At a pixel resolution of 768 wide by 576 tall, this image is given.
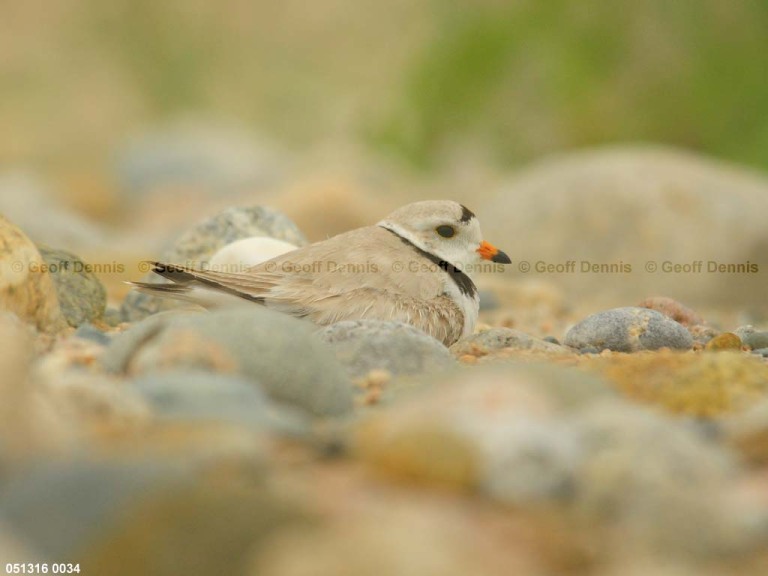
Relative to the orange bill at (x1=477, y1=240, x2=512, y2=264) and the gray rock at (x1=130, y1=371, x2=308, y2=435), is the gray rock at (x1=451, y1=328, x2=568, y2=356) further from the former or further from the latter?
the gray rock at (x1=130, y1=371, x2=308, y2=435)

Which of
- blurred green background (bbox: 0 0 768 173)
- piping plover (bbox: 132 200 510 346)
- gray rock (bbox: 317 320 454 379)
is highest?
blurred green background (bbox: 0 0 768 173)

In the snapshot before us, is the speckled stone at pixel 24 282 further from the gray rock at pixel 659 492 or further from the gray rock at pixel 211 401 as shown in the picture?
the gray rock at pixel 659 492

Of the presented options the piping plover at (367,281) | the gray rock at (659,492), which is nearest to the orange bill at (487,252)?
the piping plover at (367,281)

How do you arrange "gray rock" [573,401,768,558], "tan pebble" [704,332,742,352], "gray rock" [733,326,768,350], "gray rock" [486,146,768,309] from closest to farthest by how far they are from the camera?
"gray rock" [573,401,768,558] < "tan pebble" [704,332,742,352] < "gray rock" [733,326,768,350] < "gray rock" [486,146,768,309]

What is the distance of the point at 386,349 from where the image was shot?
422 cm

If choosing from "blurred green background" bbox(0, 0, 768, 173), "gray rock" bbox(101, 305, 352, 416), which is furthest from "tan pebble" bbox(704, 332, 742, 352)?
"blurred green background" bbox(0, 0, 768, 173)

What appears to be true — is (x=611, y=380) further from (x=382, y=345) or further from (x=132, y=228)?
(x=132, y=228)

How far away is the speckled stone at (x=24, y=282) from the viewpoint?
4594mm

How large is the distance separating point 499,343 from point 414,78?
942 centimetres

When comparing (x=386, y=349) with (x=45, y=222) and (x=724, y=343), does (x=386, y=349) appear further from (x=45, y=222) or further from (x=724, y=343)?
(x=45, y=222)

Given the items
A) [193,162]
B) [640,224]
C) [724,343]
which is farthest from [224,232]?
[193,162]

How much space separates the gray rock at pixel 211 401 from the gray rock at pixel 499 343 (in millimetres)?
1669

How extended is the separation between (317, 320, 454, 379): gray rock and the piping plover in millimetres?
481

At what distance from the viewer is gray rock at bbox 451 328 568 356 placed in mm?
4742
